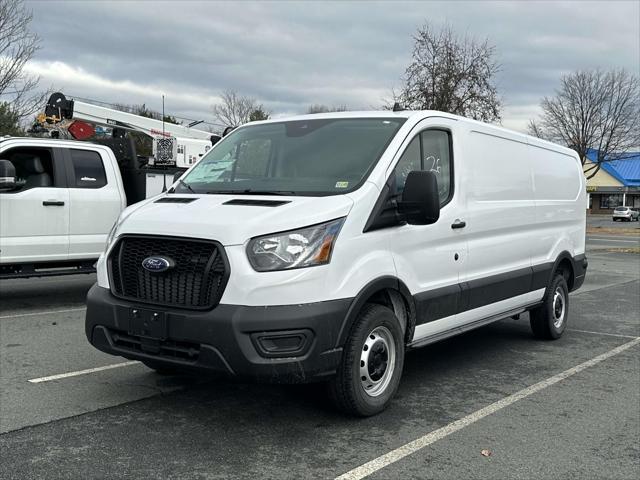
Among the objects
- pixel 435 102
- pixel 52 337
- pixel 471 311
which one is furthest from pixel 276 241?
pixel 435 102

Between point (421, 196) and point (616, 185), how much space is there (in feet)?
280

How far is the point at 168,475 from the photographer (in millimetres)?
3605

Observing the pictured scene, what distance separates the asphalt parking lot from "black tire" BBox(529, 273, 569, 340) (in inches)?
15.6

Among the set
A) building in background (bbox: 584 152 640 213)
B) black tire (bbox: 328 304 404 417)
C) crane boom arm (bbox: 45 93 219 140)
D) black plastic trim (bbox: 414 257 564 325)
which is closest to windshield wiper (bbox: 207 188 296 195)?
black tire (bbox: 328 304 404 417)

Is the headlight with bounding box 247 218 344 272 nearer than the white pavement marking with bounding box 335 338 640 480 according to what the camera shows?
No

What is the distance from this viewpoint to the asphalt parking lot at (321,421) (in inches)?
149

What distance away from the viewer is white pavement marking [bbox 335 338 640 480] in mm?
3740

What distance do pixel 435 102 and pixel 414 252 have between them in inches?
955

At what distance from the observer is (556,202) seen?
740 centimetres

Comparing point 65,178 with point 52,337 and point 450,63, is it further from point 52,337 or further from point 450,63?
point 450,63

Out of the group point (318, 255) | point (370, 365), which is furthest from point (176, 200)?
point (370, 365)

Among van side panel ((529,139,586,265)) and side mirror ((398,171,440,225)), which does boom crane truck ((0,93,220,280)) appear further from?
van side panel ((529,139,586,265))

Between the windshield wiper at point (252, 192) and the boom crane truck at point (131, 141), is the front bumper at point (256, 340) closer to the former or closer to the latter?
the windshield wiper at point (252, 192)

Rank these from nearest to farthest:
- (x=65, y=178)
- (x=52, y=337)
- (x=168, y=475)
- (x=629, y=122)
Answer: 1. (x=168, y=475)
2. (x=52, y=337)
3. (x=65, y=178)
4. (x=629, y=122)
